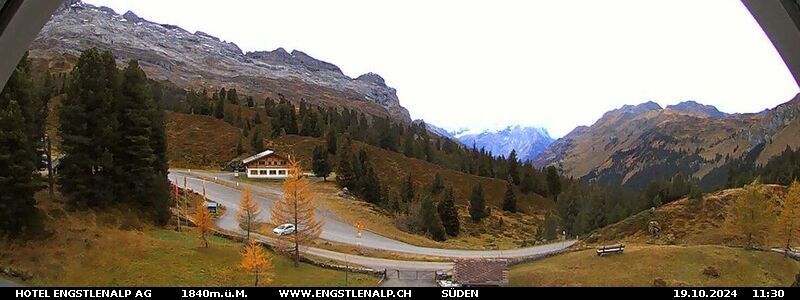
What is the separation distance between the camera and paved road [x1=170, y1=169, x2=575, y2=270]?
19.4 metres

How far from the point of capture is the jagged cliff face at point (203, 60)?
118188 millimetres

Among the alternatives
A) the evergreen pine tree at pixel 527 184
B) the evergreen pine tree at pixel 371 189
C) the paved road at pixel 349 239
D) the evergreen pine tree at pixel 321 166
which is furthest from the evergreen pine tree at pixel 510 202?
the paved road at pixel 349 239

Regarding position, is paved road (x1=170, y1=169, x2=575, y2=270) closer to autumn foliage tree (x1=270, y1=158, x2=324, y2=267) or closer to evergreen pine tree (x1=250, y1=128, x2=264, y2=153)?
autumn foliage tree (x1=270, y1=158, x2=324, y2=267)

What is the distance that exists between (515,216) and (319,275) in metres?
32.7

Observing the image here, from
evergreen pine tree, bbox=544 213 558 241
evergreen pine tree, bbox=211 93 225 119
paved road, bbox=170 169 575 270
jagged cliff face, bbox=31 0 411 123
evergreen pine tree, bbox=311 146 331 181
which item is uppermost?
jagged cliff face, bbox=31 0 411 123

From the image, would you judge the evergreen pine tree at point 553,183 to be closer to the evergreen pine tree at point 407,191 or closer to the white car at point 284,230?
the evergreen pine tree at point 407,191

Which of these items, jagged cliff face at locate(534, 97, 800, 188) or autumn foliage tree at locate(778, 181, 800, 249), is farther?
jagged cliff face at locate(534, 97, 800, 188)

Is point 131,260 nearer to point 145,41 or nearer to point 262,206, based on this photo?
point 262,206

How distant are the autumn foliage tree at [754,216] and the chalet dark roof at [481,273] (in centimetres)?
1115

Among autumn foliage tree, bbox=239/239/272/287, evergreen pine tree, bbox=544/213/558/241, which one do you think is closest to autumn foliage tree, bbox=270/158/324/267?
autumn foliage tree, bbox=239/239/272/287

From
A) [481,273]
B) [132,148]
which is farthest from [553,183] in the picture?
[132,148]

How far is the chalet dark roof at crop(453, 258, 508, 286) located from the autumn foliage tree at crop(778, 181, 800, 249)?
Answer: 11.8 metres

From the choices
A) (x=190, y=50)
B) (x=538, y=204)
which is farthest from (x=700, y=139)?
(x=190, y=50)

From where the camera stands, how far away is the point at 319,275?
15.8m
